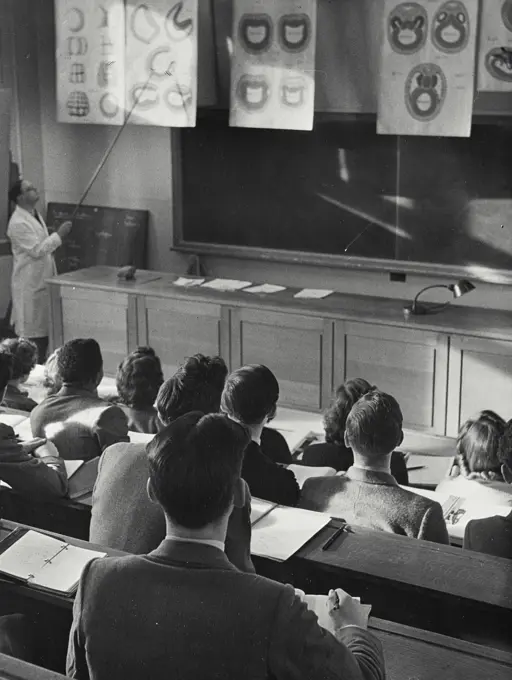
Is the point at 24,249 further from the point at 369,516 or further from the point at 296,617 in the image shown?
the point at 296,617

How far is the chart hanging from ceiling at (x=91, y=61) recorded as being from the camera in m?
6.17

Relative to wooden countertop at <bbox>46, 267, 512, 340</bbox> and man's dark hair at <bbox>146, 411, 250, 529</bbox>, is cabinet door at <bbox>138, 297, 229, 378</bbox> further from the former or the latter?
man's dark hair at <bbox>146, 411, 250, 529</bbox>

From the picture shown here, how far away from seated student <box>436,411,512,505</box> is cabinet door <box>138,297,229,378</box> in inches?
114

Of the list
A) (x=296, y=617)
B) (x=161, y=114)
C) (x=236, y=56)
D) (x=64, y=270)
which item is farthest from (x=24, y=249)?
(x=296, y=617)

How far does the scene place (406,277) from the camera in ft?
20.5

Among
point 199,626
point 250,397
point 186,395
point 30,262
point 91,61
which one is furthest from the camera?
point 30,262

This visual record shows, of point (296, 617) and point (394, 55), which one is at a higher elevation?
point (394, 55)

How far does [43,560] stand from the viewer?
2236 mm

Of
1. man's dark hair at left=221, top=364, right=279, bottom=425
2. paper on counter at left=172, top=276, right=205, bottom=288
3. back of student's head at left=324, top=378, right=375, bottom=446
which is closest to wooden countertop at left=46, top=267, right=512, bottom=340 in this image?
paper on counter at left=172, top=276, right=205, bottom=288

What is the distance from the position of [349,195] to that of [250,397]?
3.69 m

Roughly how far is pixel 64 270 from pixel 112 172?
90 cm

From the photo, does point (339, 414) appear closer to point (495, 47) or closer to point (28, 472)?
point (28, 472)

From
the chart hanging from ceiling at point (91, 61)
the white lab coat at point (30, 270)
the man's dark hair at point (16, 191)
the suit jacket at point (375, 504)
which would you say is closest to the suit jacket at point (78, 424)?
the suit jacket at point (375, 504)

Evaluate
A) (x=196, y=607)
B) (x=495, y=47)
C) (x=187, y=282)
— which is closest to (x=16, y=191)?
(x=187, y=282)
